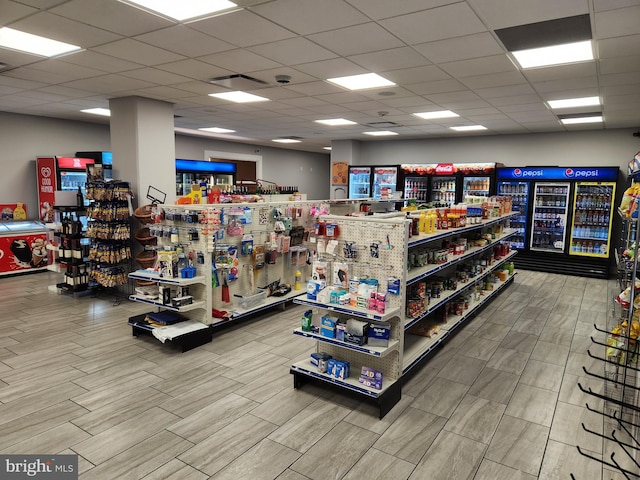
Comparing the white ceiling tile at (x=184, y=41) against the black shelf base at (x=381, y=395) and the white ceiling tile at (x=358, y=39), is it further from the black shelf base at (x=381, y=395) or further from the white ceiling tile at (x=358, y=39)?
the black shelf base at (x=381, y=395)

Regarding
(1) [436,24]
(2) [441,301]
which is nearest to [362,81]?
(1) [436,24]

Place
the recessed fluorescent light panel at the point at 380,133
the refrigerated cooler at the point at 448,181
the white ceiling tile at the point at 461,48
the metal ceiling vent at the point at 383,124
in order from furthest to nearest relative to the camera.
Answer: the recessed fluorescent light panel at the point at 380,133
the refrigerated cooler at the point at 448,181
the metal ceiling vent at the point at 383,124
the white ceiling tile at the point at 461,48

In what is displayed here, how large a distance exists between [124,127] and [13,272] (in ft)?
12.8

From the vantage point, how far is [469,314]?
18.0 ft

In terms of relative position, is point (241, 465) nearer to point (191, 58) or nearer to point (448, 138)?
point (191, 58)

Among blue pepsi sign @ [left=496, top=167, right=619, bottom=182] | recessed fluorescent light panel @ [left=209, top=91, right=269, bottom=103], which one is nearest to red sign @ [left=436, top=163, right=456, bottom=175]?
blue pepsi sign @ [left=496, top=167, right=619, bottom=182]

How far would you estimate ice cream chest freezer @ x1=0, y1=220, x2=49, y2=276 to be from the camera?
25.0 feet

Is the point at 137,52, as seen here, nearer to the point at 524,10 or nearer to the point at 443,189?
the point at 524,10

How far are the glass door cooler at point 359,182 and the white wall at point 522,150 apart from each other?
689 millimetres

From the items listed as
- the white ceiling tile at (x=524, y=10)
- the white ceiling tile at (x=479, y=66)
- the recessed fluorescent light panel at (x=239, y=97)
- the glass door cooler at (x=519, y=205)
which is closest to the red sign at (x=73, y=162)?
the recessed fluorescent light panel at (x=239, y=97)

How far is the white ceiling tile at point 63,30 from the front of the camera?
333 centimetres

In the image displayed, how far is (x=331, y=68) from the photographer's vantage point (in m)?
4.54

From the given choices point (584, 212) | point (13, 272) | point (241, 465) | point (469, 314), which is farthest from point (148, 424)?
point (584, 212)
